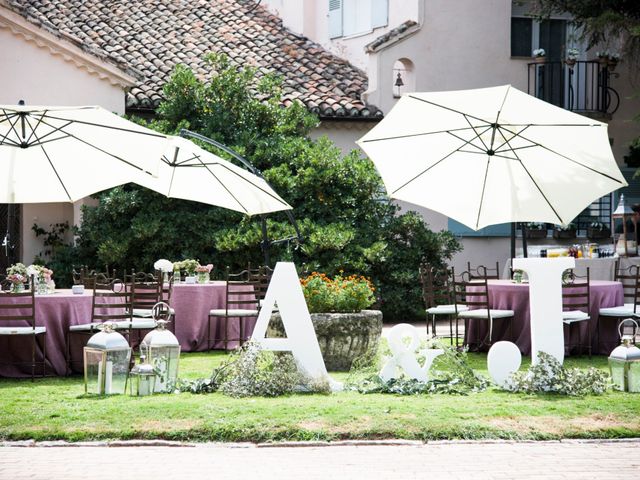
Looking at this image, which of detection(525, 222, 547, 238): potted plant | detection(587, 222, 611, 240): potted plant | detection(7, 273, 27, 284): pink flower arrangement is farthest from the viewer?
detection(587, 222, 611, 240): potted plant

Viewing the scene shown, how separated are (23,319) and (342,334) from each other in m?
3.65

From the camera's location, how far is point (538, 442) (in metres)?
8.94

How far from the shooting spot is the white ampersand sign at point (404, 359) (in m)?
11.5

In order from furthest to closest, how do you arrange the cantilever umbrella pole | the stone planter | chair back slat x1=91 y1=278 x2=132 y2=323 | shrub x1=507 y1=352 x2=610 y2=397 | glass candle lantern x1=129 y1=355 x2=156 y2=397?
the cantilever umbrella pole
chair back slat x1=91 y1=278 x2=132 y2=323
the stone planter
shrub x1=507 y1=352 x2=610 y2=397
glass candle lantern x1=129 y1=355 x2=156 y2=397

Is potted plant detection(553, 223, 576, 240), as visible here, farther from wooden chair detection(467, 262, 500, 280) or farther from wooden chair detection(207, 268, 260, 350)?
wooden chair detection(207, 268, 260, 350)

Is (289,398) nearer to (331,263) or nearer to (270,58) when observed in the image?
(331,263)

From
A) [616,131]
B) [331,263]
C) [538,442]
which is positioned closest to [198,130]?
[331,263]

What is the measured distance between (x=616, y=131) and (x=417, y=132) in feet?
46.8

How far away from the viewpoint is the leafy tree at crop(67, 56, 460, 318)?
816 inches

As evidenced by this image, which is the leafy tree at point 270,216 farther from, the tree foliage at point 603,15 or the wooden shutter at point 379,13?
the tree foliage at point 603,15

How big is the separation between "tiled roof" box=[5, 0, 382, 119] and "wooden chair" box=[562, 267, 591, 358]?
10.3 metres

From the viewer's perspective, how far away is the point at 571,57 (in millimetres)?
24922

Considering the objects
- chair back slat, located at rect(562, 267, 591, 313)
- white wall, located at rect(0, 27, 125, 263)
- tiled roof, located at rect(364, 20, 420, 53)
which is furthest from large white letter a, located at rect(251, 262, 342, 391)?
tiled roof, located at rect(364, 20, 420, 53)

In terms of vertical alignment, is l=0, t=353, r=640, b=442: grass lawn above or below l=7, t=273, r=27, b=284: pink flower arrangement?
below
